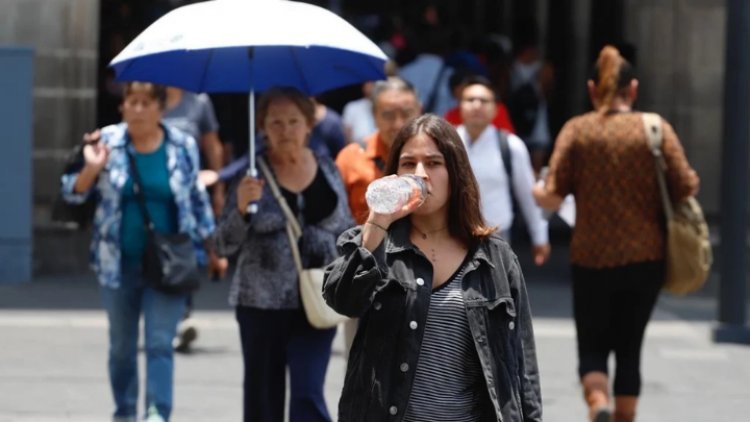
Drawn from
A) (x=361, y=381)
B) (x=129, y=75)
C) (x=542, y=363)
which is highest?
(x=129, y=75)

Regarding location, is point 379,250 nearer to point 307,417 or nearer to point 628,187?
point 307,417

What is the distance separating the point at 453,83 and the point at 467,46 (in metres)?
6.25

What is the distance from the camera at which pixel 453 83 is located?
36.5 ft

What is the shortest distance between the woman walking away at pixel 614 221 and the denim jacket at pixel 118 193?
1625 millimetres

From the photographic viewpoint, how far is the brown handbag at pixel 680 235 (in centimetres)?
771

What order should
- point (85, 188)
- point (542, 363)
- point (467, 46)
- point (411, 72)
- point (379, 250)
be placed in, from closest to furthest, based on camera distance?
point (379, 250) → point (85, 188) → point (542, 363) → point (411, 72) → point (467, 46)

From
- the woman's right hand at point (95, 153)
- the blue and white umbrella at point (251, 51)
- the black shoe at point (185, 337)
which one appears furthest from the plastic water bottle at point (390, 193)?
the black shoe at point (185, 337)

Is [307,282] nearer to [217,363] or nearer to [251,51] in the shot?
[251,51]

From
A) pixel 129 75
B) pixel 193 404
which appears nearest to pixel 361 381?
pixel 129 75

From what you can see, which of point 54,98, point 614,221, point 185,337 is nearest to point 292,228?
point 614,221

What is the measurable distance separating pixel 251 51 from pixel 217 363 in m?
3.10

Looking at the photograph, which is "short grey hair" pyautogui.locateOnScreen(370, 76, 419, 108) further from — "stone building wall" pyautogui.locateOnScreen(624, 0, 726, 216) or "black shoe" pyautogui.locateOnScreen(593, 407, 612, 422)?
"stone building wall" pyautogui.locateOnScreen(624, 0, 726, 216)

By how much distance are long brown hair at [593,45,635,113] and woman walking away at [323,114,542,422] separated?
2.95 m

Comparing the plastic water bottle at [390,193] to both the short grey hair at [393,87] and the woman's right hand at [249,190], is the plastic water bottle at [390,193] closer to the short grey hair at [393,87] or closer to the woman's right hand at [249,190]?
the woman's right hand at [249,190]
